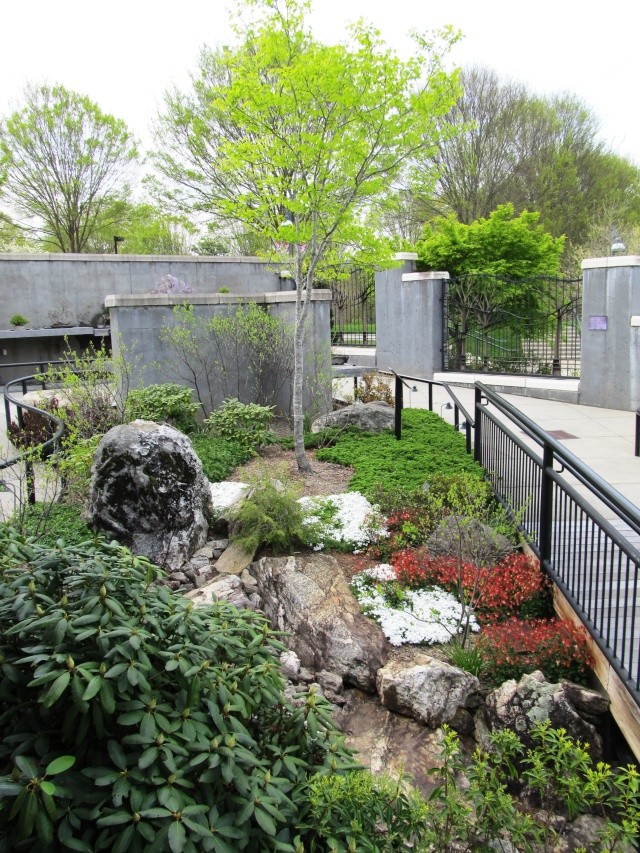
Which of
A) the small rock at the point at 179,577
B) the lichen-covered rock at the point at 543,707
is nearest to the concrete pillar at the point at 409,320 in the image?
the small rock at the point at 179,577

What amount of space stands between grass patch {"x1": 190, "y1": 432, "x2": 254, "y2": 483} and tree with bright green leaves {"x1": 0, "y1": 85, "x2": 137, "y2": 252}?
18.1 metres

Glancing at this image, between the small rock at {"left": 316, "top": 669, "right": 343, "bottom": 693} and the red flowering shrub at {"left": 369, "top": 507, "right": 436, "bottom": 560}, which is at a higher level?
the red flowering shrub at {"left": 369, "top": 507, "right": 436, "bottom": 560}

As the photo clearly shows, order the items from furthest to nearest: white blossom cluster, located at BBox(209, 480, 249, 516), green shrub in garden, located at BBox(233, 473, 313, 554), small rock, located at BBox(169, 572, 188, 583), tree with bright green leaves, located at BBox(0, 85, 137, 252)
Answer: tree with bright green leaves, located at BBox(0, 85, 137, 252), white blossom cluster, located at BBox(209, 480, 249, 516), green shrub in garden, located at BBox(233, 473, 313, 554), small rock, located at BBox(169, 572, 188, 583)

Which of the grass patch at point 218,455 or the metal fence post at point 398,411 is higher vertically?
the metal fence post at point 398,411

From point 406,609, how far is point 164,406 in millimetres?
4672

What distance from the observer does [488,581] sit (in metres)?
4.76

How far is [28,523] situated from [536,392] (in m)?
9.13

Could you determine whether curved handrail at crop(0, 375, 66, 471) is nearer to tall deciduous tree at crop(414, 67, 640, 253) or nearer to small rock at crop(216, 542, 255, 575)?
small rock at crop(216, 542, 255, 575)

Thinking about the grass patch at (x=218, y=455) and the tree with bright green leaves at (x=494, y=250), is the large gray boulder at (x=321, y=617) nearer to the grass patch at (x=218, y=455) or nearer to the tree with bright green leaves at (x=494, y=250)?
the grass patch at (x=218, y=455)

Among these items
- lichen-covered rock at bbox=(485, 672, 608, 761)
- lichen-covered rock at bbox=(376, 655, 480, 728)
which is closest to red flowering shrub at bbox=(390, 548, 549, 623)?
lichen-covered rock at bbox=(376, 655, 480, 728)

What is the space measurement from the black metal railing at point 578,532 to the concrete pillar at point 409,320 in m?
7.34

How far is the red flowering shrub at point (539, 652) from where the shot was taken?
3986 mm

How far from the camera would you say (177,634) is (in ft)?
8.23

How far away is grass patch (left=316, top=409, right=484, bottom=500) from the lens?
6.56 m
